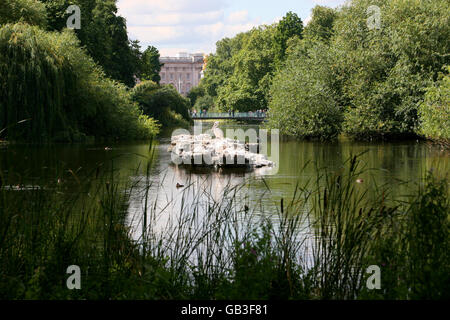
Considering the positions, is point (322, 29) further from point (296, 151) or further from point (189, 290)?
point (189, 290)

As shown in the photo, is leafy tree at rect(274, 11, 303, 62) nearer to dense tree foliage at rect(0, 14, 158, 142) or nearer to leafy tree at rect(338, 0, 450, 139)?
leafy tree at rect(338, 0, 450, 139)

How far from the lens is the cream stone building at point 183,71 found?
117 metres

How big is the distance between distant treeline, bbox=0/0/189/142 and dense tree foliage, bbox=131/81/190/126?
8.38 m

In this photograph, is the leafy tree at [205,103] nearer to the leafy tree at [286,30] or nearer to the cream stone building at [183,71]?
the leafy tree at [286,30]

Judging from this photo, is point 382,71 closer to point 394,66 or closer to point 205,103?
point 394,66

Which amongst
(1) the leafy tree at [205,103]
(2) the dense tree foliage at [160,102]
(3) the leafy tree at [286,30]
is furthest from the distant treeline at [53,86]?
(1) the leafy tree at [205,103]

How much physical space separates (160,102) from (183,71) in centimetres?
7886

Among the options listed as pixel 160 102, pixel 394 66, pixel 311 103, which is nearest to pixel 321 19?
pixel 160 102

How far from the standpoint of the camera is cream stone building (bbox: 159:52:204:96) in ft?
382

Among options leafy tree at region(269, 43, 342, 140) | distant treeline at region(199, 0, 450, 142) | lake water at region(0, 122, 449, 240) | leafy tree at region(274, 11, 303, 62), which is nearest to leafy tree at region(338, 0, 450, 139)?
distant treeline at region(199, 0, 450, 142)

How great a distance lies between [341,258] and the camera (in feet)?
13.0

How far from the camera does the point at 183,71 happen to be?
11800 centimetres

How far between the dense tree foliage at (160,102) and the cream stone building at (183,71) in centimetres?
7420
